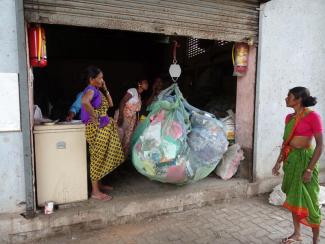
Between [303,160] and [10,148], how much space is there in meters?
2.79

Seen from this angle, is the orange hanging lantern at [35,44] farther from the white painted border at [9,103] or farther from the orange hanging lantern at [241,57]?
the orange hanging lantern at [241,57]

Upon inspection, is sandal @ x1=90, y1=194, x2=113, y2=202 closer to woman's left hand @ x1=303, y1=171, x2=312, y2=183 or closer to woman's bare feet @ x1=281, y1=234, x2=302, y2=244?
woman's bare feet @ x1=281, y1=234, x2=302, y2=244

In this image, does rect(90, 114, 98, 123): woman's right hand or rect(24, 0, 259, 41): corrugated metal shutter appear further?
rect(90, 114, 98, 123): woman's right hand

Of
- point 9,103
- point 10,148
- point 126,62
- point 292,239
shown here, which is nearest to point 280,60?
point 292,239

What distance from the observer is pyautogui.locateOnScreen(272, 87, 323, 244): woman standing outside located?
264 centimetres

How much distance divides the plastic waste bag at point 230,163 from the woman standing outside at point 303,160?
4.33 feet

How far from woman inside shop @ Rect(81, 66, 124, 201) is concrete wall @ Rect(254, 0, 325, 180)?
2061 mm

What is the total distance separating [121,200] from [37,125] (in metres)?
1.26

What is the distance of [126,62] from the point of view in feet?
28.6

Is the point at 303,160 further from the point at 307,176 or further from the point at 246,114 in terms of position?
the point at 246,114

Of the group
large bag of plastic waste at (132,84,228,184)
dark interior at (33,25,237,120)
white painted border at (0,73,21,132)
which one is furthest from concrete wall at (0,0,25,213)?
dark interior at (33,25,237,120)

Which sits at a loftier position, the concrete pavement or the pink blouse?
the pink blouse

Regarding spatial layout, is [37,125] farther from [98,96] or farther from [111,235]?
[111,235]

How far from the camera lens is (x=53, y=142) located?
302 cm
